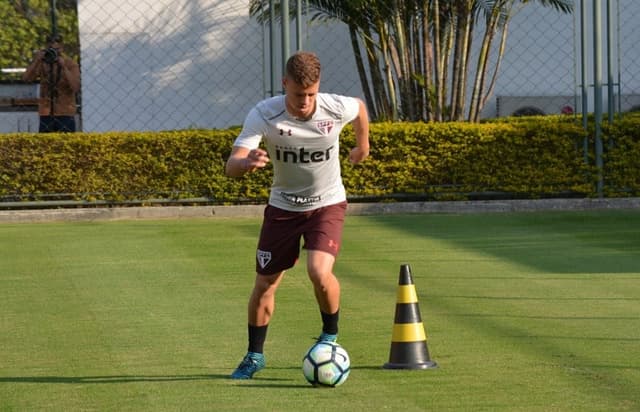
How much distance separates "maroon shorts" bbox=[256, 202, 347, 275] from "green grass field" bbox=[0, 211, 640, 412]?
0.61 m

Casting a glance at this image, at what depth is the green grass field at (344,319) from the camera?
646 cm

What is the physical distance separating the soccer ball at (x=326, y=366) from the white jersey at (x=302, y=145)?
32.3 inches

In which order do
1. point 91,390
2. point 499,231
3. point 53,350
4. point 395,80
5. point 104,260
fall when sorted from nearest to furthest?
point 91,390 < point 53,350 < point 104,260 < point 499,231 < point 395,80

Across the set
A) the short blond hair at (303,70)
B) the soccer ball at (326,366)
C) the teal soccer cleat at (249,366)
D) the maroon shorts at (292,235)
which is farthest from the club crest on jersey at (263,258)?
the short blond hair at (303,70)

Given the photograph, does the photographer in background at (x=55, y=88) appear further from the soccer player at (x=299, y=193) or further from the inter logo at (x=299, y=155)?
the inter logo at (x=299, y=155)

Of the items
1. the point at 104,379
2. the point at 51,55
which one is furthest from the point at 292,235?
the point at 51,55

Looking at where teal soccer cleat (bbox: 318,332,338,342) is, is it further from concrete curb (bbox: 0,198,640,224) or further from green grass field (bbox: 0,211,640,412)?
concrete curb (bbox: 0,198,640,224)

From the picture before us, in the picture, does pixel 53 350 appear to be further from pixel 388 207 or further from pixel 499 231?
pixel 388 207

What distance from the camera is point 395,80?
20.7 metres

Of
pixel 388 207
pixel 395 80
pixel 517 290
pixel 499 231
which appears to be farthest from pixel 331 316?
pixel 395 80

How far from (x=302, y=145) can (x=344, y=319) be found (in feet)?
7.92

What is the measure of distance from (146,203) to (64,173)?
1.10 meters

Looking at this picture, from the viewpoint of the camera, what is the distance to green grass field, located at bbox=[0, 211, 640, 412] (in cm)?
646

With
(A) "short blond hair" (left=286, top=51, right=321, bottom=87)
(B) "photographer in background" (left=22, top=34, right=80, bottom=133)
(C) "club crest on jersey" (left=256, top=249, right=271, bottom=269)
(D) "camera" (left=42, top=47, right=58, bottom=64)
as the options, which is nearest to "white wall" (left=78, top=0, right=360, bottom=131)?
(B) "photographer in background" (left=22, top=34, right=80, bottom=133)
